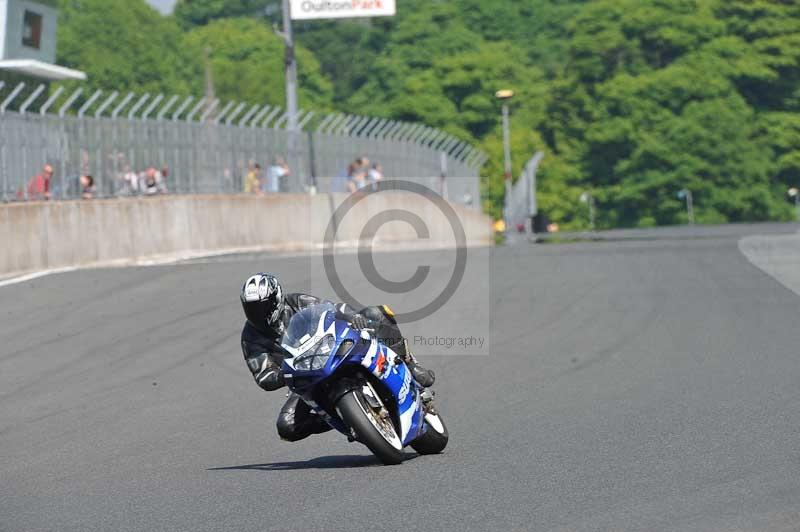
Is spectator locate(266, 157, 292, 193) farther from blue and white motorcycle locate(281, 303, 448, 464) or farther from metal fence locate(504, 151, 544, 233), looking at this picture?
blue and white motorcycle locate(281, 303, 448, 464)

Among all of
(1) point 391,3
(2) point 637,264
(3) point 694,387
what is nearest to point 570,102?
(1) point 391,3

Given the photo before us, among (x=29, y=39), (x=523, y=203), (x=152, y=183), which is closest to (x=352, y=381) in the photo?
(x=152, y=183)

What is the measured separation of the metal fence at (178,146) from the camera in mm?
23125

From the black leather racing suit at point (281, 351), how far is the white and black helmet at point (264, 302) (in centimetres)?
6

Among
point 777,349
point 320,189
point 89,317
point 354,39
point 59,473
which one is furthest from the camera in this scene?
point 354,39

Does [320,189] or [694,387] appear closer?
[694,387]

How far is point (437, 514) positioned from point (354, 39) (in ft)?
414

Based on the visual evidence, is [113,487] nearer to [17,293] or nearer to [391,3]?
[17,293]

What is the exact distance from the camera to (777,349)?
14.4 metres

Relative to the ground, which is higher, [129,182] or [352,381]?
[129,182]

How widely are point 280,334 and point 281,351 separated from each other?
0.51ft

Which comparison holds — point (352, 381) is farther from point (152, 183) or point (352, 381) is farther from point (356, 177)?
point (356, 177)

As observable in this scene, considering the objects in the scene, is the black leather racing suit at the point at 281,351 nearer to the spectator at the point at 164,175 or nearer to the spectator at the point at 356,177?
the spectator at the point at 164,175

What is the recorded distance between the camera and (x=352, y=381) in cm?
859
